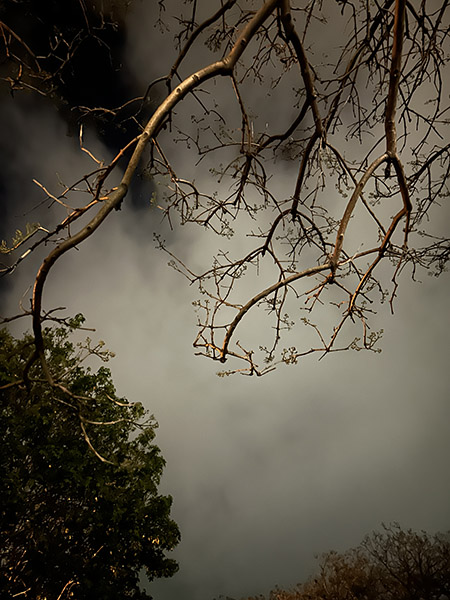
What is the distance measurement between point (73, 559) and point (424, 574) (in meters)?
16.8

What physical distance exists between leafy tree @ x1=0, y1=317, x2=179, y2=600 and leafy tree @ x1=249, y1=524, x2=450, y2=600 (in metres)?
12.0

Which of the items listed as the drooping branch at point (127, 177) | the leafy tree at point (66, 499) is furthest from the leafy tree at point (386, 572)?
the drooping branch at point (127, 177)

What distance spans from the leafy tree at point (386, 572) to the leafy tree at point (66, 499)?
12.0 m

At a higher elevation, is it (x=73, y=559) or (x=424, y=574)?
(x=73, y=559)

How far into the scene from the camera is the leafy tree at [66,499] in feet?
28.3

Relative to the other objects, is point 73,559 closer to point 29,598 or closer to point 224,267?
point 29,598

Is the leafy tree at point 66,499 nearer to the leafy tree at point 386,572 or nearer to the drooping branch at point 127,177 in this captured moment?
the drooping branch at point 127,177

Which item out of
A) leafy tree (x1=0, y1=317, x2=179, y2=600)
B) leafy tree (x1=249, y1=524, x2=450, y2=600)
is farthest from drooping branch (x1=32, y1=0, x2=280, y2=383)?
leafy tree (x1=249, y1=524, x2=450, y2=600)

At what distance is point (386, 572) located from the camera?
57.8 feet

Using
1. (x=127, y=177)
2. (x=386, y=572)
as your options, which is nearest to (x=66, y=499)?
(x=127, y=177)

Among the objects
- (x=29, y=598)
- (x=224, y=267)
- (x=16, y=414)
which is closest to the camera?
(x=224, y=267)

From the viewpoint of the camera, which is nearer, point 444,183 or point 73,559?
point 444,183

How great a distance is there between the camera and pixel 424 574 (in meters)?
16.6

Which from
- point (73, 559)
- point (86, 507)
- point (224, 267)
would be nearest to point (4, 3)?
point (224, 267)
